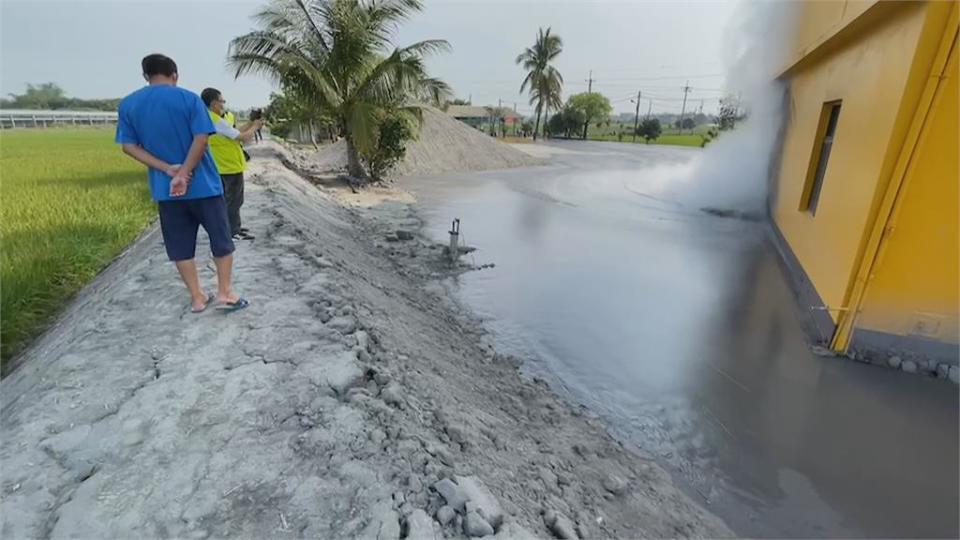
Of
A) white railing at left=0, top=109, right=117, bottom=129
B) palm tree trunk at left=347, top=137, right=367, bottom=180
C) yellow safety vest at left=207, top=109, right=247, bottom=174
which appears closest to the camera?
yellow safety vest at left=207, top=109, right=247, bottom=174

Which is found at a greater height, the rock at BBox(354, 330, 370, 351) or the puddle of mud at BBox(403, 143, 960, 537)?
the rock at BBox(354, 330, 370, 351)

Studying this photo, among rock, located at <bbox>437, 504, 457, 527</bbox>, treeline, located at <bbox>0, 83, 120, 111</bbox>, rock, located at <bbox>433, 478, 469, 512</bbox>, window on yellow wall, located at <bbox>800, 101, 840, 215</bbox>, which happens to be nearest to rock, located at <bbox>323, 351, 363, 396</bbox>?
rock, located at <bbox>433, 478, 469, 512</bbox>

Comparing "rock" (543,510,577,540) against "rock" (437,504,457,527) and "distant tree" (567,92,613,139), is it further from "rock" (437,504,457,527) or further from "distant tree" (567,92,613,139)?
"distant tree" (567,92,613,139)

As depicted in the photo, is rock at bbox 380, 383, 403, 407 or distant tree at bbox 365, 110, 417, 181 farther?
distant tree at bbox 365, 110, 417, 181

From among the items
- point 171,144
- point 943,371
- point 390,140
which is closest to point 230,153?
point 171,144

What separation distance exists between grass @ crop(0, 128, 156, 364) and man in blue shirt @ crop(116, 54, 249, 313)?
218 centimetres

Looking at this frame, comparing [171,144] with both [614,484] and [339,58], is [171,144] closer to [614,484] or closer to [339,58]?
[614,484]

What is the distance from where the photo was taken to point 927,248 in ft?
14.7

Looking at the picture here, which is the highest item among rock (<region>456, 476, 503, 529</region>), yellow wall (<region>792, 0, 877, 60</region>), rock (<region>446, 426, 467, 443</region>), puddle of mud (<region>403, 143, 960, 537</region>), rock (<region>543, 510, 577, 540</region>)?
yellow wall (<region>792, 0, 877, 60</region>)

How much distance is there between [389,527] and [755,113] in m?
15.1

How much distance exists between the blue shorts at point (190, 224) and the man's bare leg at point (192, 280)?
0.18ft

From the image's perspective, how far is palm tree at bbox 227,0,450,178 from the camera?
40.0ft

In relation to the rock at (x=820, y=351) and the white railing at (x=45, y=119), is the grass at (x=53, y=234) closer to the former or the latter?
the rock at (x=820, y=351)

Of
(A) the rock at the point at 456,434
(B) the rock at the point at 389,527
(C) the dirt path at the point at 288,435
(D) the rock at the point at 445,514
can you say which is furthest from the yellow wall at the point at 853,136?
(B) the rock at the point at 389,527
